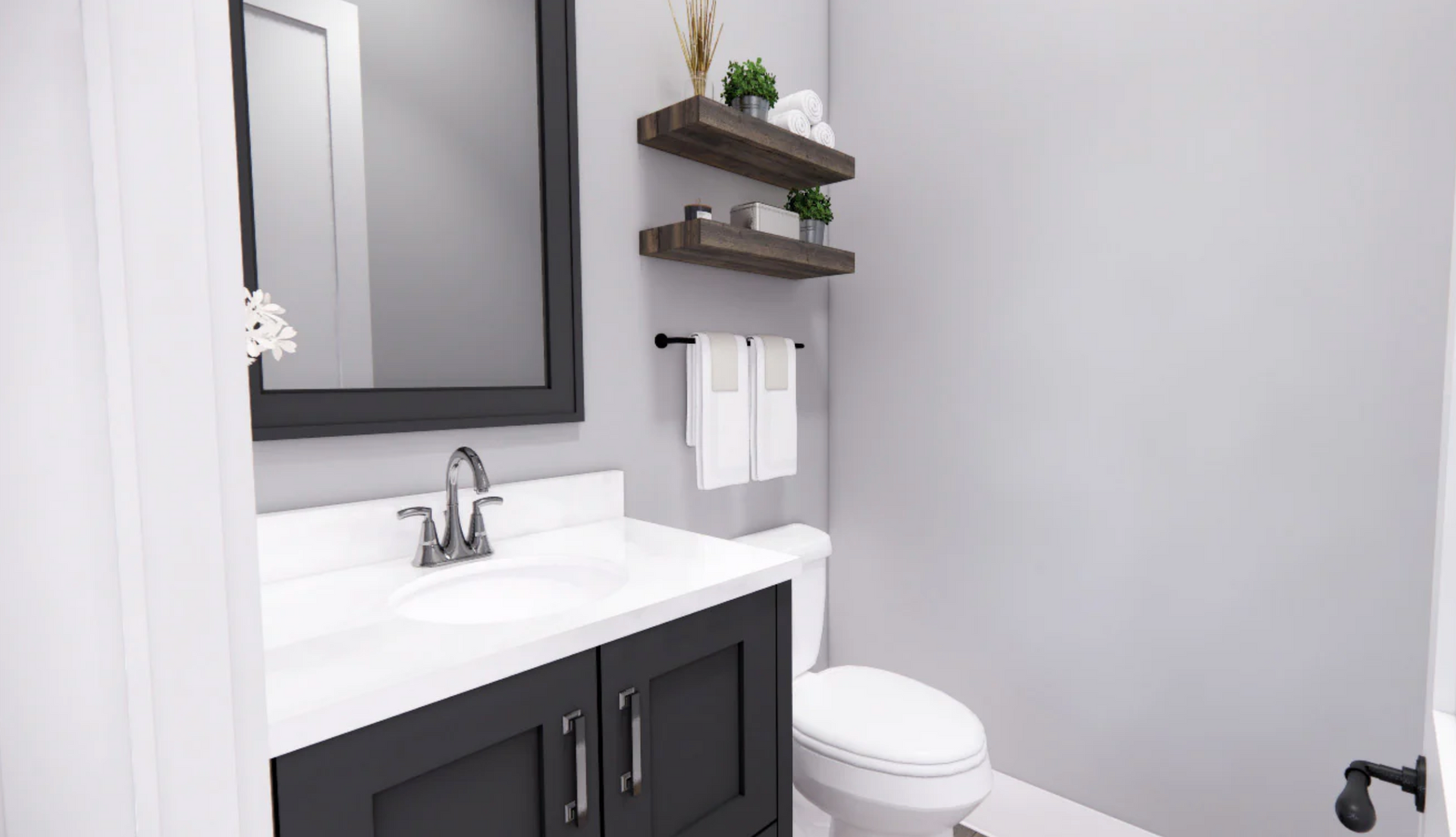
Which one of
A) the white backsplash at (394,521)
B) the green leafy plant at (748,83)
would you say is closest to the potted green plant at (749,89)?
the green leafy plant at (748,83)

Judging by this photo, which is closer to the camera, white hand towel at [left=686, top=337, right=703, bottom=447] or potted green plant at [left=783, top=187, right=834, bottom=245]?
white hand towel at [left=686, top=337, right=703, bottom=447]

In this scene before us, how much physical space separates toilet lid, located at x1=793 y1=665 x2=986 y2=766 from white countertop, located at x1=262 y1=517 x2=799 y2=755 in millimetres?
468

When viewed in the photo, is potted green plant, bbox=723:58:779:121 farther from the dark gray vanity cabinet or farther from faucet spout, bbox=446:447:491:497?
the dark gray vanity cabinet

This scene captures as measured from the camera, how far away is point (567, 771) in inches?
33.9

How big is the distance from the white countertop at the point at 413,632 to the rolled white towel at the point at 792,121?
3.40ft

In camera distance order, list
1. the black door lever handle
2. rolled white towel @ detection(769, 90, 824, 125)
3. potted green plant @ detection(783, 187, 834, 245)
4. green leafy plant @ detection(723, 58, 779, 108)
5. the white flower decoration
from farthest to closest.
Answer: potted green plant @ detection(783, 187, 834, 245) → rolled white towel @ detection(769, 90, 824, 125) → green leafy plant @ detection(723, 58, 779, 108) → the white flower decoration → the black door lever handle

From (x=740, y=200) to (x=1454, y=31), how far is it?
1408mm

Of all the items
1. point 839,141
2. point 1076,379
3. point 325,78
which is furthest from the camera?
point 839,141

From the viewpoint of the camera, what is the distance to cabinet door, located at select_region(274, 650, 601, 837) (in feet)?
2.19

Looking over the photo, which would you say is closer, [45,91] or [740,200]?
[45,91]

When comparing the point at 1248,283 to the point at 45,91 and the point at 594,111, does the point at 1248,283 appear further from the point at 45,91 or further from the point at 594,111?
the point at 45,91

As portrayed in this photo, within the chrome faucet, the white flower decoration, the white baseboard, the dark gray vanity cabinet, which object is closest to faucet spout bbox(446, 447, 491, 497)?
the chrome faucet

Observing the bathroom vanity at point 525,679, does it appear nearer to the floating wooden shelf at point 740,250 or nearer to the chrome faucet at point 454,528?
the chrome faucet at point 454,528

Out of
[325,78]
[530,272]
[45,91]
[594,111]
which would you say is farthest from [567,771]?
[594,111]
